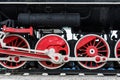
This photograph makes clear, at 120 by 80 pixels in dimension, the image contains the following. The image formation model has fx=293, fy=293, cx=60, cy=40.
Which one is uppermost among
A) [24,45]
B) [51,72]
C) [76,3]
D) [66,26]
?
[76,3]

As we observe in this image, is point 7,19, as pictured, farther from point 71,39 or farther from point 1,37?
point 71,39

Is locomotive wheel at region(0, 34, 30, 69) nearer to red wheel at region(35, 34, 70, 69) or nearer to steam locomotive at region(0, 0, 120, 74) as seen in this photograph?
steam locomotive at region(0, 0, 120, 74)

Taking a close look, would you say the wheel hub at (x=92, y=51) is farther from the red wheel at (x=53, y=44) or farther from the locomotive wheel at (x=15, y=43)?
the locomotive wheel at (x=15, y=43)

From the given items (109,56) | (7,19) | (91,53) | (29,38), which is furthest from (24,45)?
(109,56)

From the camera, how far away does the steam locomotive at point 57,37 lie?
6.54m

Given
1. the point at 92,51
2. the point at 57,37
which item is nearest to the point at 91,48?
the point at 92,51

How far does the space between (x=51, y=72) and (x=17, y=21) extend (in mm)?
1447

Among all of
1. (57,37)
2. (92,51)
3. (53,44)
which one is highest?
(57,37)

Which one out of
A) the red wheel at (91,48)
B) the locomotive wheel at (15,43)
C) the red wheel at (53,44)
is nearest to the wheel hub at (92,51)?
the red wheel at (91,48)

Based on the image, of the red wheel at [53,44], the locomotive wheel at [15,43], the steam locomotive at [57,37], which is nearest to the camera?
the steam locomotive at [57,37]

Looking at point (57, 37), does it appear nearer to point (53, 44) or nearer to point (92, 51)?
point (53, 44)

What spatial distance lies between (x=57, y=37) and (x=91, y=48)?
816mm

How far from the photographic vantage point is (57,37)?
668cm

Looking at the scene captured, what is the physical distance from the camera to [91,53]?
6664 millimetres
